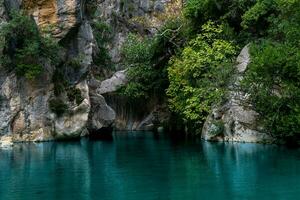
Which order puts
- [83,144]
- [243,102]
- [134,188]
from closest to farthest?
[134,188], [243,102], [83,144]

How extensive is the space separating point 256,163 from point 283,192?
23.0 ft

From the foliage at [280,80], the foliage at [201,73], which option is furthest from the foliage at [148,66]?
the foliage at [280,80]

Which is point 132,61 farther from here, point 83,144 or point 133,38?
point 83,144

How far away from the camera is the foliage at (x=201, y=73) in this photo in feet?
112

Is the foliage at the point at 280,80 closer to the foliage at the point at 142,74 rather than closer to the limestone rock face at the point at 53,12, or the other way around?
the limestone rock face at the point at 53,12

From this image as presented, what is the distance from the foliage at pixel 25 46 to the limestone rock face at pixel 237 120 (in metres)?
12.1

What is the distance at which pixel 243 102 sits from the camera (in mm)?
31922

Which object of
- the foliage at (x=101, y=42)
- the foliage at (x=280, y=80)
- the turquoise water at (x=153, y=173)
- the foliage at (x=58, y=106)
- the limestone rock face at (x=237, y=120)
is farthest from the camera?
the foliage at (x=101, y=42)

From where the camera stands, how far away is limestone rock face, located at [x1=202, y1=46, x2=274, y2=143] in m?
31.7

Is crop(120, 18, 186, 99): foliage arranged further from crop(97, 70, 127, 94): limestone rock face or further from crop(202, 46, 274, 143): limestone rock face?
crop(202, 46, 274, 143): limestone rock face

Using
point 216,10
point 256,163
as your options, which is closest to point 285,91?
point 256,163

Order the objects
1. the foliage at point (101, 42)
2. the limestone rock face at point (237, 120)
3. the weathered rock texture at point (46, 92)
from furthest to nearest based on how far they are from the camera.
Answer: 1. the foliage at point (101, 42)
2. the weathered rock texture at point (46, 92)
3. the limestone rock face at point (237, 120)

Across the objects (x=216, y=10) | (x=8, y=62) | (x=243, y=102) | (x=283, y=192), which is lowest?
(x=283, y=192)

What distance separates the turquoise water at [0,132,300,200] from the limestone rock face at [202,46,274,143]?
51.1 inches
